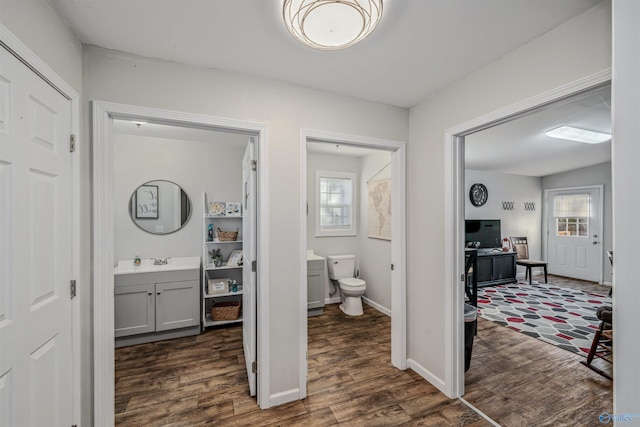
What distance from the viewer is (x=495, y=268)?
5.35 m

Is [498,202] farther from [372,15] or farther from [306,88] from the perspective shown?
[372,15]

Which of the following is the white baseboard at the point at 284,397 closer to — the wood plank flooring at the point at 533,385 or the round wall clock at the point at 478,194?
the wood plank flooring at the point at 533,385

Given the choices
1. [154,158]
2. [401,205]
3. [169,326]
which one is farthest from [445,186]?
[154,158]

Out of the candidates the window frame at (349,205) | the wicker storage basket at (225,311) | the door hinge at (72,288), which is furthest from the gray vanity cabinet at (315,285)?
the door hinge at (72,288)

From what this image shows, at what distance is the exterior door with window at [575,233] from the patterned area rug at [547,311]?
1175 millimetres

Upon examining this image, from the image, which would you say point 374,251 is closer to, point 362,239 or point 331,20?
point 362,239

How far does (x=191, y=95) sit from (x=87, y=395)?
6.10 feet

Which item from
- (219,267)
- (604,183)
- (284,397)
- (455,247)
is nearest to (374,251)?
(455,247)

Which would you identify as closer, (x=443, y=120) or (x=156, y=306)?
(x=443, y=120)

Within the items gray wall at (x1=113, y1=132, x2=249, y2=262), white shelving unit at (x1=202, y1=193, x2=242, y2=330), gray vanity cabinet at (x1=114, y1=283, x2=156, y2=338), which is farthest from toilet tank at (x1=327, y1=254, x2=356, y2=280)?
gray vanity cabinet at (x1=114, y1=283, x2=156, y2=338)

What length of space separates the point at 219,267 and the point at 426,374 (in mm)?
2446

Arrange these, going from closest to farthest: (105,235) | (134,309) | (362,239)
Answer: (105,235) < (134,309) < (362,239)

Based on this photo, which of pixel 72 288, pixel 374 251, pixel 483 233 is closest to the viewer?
pixel 72 288

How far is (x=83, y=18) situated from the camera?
4.34ft
